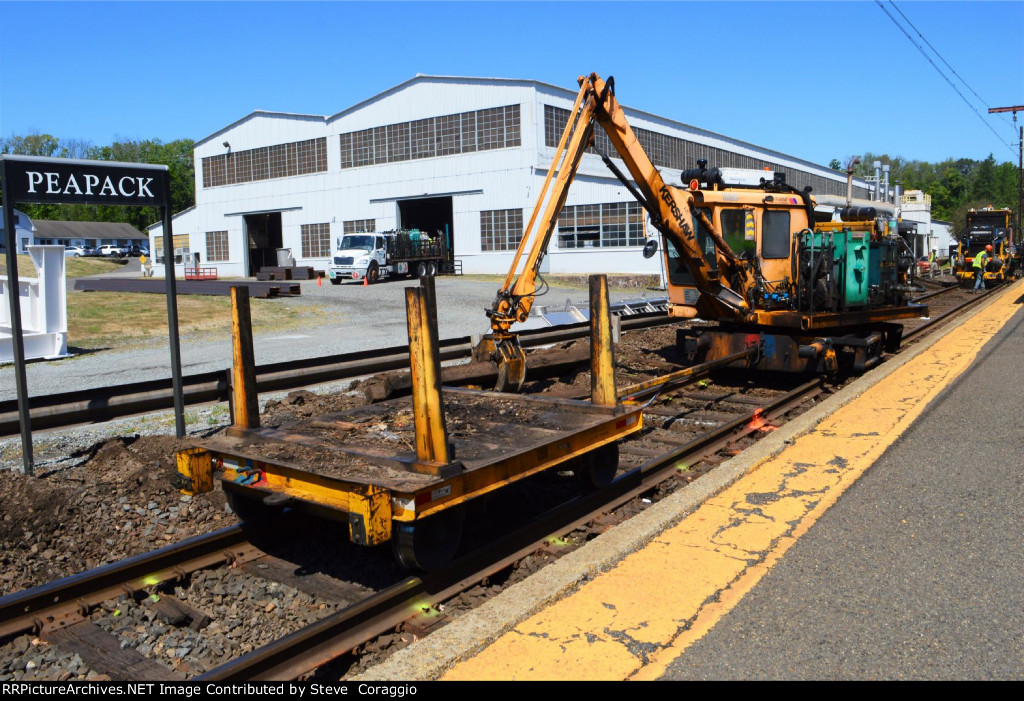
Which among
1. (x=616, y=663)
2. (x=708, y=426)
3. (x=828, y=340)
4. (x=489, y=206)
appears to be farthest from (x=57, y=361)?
(x=489, y=206)

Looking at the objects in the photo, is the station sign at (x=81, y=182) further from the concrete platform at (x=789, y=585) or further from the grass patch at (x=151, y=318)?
the grass patch at (x=151, y=318)

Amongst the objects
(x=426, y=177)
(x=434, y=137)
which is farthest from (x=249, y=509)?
(x=426, y=177)

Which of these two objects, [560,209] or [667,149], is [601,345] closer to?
[560,209]

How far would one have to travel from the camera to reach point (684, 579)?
5055mm

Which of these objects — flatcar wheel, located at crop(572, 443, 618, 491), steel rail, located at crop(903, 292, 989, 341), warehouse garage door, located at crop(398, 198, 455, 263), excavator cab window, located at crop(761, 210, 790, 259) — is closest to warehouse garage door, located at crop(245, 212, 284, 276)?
warehouse garage door, located at crop(398, 198, 455, 263)

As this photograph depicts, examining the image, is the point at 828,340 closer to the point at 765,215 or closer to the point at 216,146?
the point at 765,215

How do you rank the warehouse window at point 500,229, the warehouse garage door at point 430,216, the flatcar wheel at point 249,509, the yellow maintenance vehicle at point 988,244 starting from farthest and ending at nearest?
the warehouse garage door at point 430,216 → the warehouse window at point 500,229 → the yellow maintenance vehicle at point 988,244 → the flatcar wheel at point 249,509

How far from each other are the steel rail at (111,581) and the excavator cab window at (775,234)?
8.97 meters

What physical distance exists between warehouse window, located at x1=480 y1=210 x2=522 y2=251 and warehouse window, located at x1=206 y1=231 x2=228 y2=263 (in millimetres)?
20560

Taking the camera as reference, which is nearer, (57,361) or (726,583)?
(726,583)

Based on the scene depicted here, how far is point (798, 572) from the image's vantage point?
201 inches

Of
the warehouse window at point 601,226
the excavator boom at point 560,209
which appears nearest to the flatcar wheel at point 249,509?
the excavator boom at point 560,209

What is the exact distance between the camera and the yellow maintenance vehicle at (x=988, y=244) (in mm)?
35644
